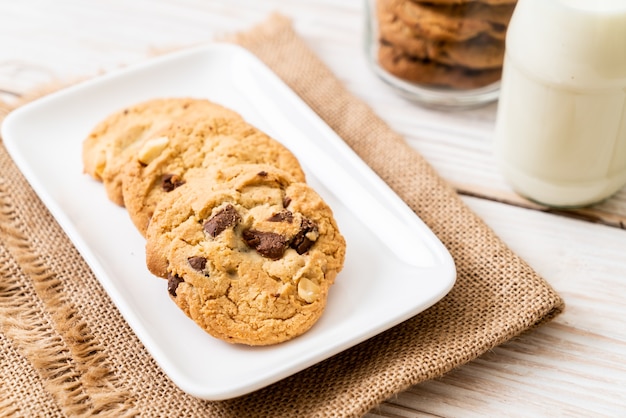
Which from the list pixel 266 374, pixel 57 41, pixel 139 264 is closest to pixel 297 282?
pixel 266 374

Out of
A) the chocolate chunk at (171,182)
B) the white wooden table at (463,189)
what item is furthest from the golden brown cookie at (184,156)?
the white wooden table at (463,189)

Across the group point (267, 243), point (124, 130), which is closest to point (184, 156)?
point (124, 130)

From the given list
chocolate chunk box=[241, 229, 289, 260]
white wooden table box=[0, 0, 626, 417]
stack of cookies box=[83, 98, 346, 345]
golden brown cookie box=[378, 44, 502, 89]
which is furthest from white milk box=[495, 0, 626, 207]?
chocolate chunk box=[241, 229, 289, 260]

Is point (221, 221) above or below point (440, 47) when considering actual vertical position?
below

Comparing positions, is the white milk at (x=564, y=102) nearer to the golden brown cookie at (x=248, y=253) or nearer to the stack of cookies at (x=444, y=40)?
the stack of cookies at (x=444, y=40)

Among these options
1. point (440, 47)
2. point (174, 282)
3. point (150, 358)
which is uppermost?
point (440, 47)

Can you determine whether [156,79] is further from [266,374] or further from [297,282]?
[266,374]

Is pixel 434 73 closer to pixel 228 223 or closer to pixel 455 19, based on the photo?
pixel 455 19
